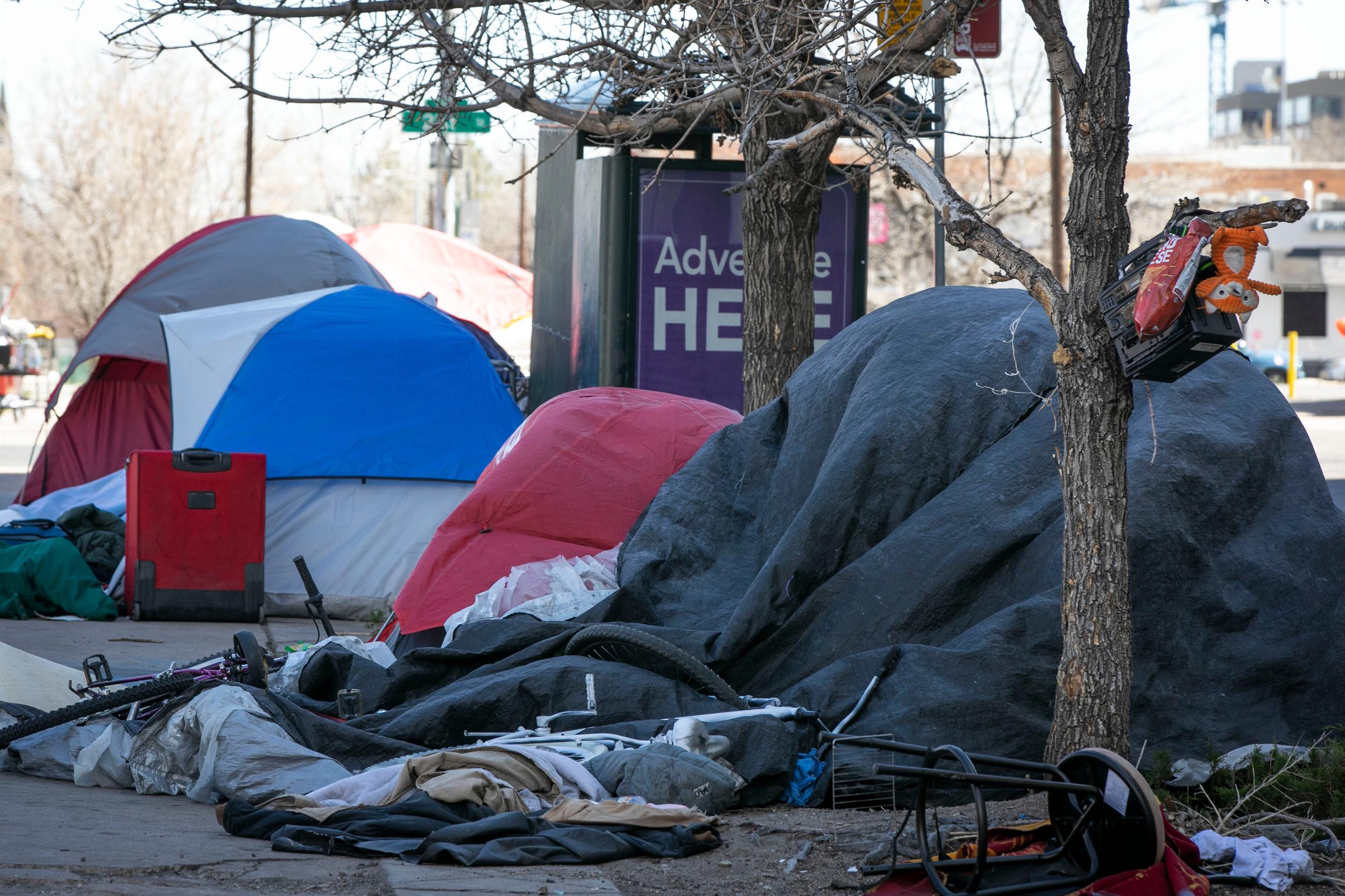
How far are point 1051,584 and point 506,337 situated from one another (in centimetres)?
1549

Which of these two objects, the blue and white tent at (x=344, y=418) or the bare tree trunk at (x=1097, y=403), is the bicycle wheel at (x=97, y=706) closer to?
the bare tree trunk at (x=1097, y=403)

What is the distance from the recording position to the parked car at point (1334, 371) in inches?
1602

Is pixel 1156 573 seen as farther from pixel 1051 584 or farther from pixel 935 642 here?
pixel 935 642

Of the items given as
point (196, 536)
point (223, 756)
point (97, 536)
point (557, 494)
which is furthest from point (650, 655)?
point (97, 536)

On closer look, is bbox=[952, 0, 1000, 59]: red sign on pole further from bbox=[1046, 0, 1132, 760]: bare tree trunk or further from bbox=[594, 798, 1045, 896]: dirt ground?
bbox=[594, 798, 1045, 896]: dirt ground

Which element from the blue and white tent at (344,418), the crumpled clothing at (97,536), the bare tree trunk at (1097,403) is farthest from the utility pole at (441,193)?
the bare tree trunk at (1097,403)

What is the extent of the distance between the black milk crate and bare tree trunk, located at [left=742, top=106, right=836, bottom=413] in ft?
13.2

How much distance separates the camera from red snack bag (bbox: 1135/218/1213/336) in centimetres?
374

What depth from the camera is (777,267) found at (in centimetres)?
809

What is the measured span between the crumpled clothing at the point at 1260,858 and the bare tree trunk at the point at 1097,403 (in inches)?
16.1

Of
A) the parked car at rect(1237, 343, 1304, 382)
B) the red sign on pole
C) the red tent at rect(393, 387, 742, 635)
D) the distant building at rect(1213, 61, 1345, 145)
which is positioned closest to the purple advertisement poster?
the red sign on pole

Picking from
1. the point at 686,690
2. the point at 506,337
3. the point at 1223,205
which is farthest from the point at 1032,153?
the point at 686,690

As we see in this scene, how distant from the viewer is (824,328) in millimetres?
9617

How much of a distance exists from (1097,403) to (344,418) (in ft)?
20.7
